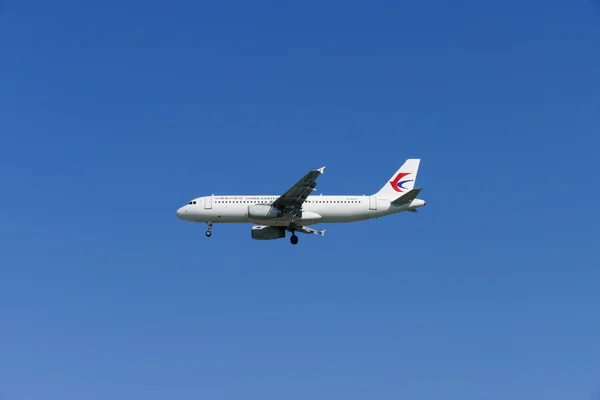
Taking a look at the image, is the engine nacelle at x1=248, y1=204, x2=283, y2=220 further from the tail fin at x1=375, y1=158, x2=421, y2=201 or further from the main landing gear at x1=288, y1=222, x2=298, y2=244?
the tail fin at x1=375, y1=158, x2=421, y2=201

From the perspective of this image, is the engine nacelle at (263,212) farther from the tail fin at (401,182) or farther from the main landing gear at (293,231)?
the tail fin at (401,182)

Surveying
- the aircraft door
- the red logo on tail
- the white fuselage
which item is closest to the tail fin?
the red logo on tail

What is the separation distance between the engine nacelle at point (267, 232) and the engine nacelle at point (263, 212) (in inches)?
155

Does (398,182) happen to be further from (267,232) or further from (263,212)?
(263,212)

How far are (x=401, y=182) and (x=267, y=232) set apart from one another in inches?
533

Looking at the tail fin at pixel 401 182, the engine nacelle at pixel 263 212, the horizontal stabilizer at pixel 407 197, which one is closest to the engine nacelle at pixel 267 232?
the engine nacelle at pixel 263 212

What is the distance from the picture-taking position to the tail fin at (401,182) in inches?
3140

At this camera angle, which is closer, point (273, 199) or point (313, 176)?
point (313, 176)

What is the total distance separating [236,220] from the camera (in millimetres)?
77938

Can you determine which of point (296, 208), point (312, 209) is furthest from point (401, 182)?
point (296, 208)

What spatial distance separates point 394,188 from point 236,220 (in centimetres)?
1518

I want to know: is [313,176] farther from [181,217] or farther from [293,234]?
[181,217]

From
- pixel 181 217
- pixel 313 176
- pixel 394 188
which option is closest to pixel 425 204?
pixel 394 188

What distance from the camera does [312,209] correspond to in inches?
3046
